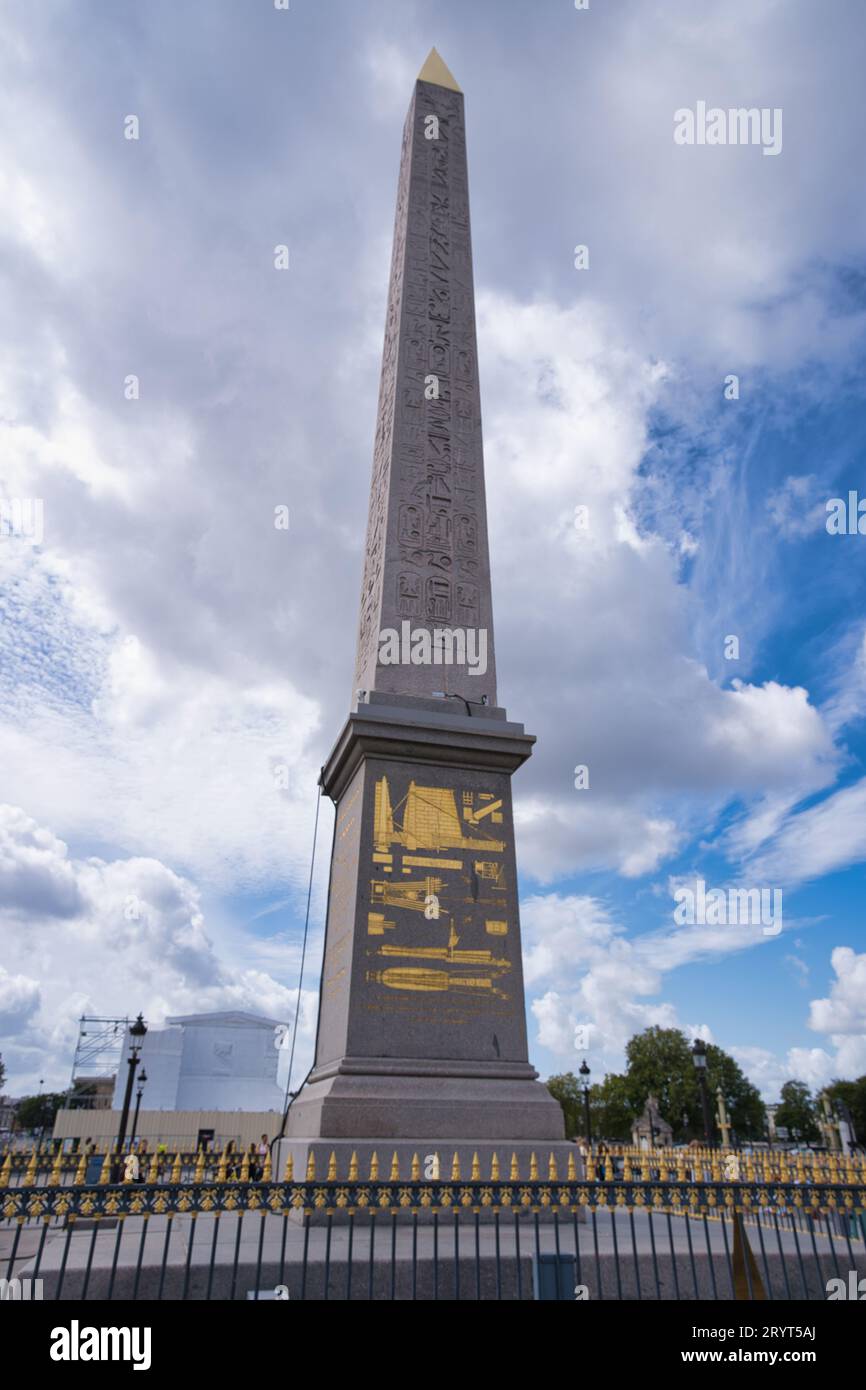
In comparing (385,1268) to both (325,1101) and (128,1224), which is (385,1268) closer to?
(325,1101)

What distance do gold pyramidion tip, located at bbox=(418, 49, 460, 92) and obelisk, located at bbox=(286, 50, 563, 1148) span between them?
20.0ft

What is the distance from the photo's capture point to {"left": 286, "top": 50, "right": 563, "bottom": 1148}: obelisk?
954 cm

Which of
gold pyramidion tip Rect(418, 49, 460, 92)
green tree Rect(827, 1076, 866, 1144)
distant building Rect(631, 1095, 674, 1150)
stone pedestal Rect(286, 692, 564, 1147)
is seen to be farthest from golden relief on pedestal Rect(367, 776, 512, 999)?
green tree Rect(827, 1076, 866, 1144)

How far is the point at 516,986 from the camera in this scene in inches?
411

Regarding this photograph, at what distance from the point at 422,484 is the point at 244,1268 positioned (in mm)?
10254

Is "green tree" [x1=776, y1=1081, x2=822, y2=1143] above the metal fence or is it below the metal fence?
above

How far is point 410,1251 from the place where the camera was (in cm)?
706

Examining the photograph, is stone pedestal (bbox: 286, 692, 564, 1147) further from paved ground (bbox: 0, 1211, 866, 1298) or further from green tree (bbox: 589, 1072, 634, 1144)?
green tree (bbox: 589, 1072, 634, 1144)

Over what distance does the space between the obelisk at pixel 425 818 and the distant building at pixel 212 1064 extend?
59.6m

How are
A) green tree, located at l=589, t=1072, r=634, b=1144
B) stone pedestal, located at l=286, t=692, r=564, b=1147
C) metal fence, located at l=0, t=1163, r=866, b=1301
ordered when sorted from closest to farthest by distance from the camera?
1. metal fence, located at l=0, t=1163, r=866, b=1301
2. stone pedestal, located at l=286, t=692, r=564, b=1147
3. green tree, located at l=589, t=1072, r=634, b=1144

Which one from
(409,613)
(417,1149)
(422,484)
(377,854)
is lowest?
(417,1149)

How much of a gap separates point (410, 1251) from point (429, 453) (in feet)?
34.6
